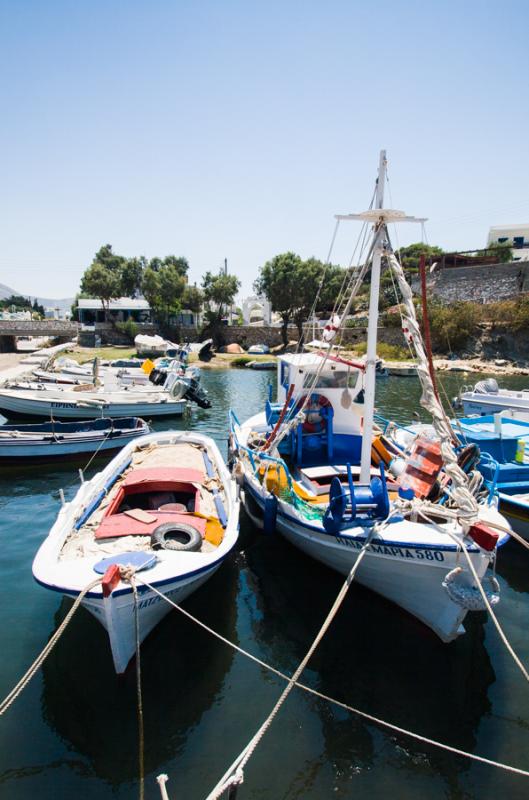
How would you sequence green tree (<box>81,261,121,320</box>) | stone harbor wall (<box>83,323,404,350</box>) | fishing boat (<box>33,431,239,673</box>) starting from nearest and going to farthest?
fishing boat (<box>33,431,239,673</box>), green tree (<box>81,261,121,320</box>), stone harbor wall (<box>83,323,404,350</box>)

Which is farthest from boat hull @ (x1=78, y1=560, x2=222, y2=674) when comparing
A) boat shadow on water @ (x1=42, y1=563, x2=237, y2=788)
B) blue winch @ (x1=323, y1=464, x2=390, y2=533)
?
blue winch @ (x1=323, y1=464, x2=390, y2=533)

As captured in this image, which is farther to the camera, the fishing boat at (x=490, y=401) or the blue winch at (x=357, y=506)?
the fishing boat at (x=490, y=401)

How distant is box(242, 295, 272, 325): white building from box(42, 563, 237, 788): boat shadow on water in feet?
201

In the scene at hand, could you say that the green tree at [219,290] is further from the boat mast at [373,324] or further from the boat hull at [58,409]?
the boat mast at [373,324]

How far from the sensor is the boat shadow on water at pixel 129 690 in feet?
19.8

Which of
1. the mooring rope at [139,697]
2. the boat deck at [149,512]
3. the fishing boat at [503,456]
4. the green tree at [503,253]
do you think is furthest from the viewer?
the green tree at [503,253]

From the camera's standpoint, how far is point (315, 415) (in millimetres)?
13102

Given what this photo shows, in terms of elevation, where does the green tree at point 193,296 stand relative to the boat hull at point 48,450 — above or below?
above

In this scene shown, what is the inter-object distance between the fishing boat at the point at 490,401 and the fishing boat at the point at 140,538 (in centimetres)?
1733

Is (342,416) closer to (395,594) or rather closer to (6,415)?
(395,594)

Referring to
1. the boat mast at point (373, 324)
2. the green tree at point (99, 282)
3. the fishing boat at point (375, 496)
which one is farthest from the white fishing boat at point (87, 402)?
the green tree at point (99, 282)

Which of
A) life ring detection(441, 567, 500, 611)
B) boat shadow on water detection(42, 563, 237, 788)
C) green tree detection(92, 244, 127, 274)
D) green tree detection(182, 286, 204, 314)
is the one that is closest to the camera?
boat shadow on water detection(42, 563, 237, 788)

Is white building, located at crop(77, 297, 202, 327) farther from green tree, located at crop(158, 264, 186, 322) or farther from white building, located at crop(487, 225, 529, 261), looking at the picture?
white building, located at crop(487, 225, 529, 261)

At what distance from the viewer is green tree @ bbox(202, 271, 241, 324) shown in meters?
64.6
